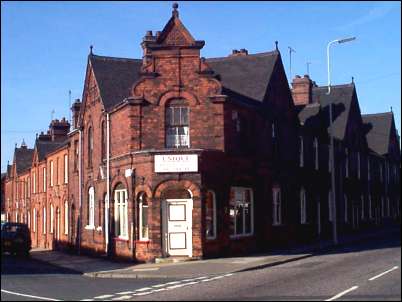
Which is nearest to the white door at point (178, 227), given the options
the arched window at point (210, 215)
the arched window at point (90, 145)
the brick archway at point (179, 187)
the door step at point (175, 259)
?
the door step at point (175, 259)

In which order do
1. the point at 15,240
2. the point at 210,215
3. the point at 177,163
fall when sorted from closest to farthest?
the point at 177,163 < the point at 210,215 < the point at 15,240

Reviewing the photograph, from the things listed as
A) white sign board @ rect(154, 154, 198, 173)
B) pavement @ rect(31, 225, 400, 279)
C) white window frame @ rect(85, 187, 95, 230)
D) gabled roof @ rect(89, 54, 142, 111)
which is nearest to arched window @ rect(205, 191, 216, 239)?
pavement @ rect(31, 225, 400, 279)

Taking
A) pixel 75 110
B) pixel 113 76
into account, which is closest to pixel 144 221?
pixel 113 76

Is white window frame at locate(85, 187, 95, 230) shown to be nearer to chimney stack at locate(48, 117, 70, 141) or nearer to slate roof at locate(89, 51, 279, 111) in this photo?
slate roof at locate(89, 51, 279, 111)

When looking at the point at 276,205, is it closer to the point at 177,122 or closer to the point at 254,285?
the point at 177,122

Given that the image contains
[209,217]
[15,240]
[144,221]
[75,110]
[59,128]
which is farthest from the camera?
[59,128]

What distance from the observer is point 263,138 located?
29422 millimetres

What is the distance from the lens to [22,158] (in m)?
60.3

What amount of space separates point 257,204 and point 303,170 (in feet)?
23.7

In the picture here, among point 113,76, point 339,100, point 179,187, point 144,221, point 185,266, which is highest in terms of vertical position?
point 339,100

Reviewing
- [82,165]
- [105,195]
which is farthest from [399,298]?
[82,165]

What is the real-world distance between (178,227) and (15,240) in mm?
12327

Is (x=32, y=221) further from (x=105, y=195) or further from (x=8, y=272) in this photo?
(x=8, y=272)

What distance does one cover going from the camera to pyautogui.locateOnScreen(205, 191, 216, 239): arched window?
81.4 ft
